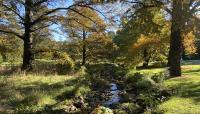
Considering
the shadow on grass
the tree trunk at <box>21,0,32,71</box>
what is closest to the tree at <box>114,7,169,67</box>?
the tree trunk at <box>21,0,32,71</box>

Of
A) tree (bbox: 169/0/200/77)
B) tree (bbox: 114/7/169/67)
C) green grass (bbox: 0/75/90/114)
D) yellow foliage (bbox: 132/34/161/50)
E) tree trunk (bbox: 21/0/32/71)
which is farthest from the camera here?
yellow foliage (bbox: 132/34/161/50)

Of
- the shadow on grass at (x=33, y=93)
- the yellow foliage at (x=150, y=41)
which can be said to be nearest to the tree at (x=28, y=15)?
the shadow on grass at (x=33, y=93)

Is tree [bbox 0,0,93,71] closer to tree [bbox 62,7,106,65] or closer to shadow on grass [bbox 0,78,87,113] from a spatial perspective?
tree [bbox 62,7,106,65]

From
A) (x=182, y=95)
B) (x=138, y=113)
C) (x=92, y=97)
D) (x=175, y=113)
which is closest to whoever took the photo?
(x=175, y=113)

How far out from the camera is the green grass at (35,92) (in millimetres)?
14609

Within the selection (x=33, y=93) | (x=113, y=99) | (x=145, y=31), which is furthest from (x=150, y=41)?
(x=33, y=93)

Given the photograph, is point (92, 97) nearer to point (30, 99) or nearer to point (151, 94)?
point (151, 94)

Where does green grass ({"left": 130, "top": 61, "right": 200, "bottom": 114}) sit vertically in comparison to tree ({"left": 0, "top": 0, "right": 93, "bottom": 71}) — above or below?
below

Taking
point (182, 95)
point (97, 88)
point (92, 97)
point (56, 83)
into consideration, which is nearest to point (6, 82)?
point (56, 83)

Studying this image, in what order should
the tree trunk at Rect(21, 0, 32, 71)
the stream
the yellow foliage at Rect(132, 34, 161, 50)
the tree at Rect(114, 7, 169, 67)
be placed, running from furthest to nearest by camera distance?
the yellow foliage at Rect(132, 34, 161, 50)
the tree at Rect(114, 7, 169, 67)
the tree trunk at Rect(21, 0, 32, 71)
the stream

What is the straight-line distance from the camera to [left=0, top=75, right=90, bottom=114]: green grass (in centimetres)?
1461

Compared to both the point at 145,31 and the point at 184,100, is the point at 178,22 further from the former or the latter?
the point at 184,100

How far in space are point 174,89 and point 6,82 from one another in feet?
27.0

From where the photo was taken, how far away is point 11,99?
15219 millimetres
